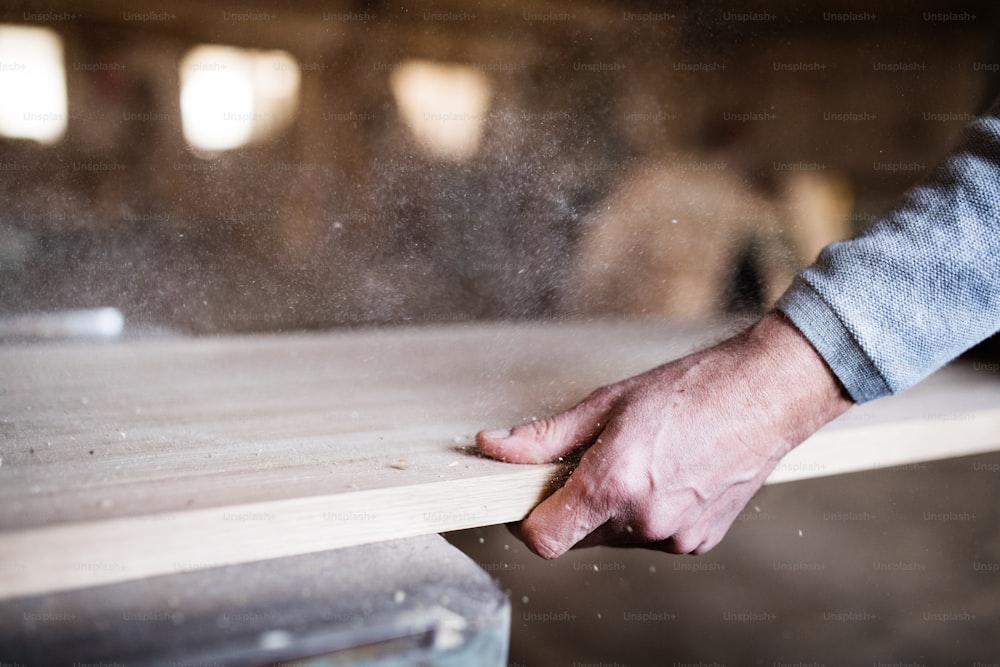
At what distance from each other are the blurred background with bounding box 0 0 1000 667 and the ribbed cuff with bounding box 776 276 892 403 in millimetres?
414

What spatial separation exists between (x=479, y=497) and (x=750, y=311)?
0.74 meters

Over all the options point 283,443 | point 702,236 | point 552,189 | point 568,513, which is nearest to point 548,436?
point 568,513

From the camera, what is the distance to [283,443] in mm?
523

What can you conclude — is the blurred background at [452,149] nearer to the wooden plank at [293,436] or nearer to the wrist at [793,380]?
the wooden plank at [293,436]

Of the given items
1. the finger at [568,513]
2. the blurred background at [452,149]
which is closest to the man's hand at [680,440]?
the finger at [568,513]

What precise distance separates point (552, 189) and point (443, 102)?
0.18 meters

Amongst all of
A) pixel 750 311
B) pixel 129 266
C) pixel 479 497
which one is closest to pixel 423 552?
pixel 479 497

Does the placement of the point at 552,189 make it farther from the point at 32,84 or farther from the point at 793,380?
the point at 32,84

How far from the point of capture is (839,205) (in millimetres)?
1110

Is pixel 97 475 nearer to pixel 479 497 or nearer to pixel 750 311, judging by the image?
pixel 479 497

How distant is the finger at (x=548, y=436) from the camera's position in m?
0.50

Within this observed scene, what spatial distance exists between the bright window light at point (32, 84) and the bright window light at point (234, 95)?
0.12m

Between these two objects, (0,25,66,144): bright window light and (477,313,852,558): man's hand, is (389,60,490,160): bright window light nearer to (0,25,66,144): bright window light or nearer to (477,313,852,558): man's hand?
(0,25,66,144): bright window light

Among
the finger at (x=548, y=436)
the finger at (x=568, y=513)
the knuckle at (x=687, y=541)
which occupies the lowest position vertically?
the knuckle at (x=687, y=541)
